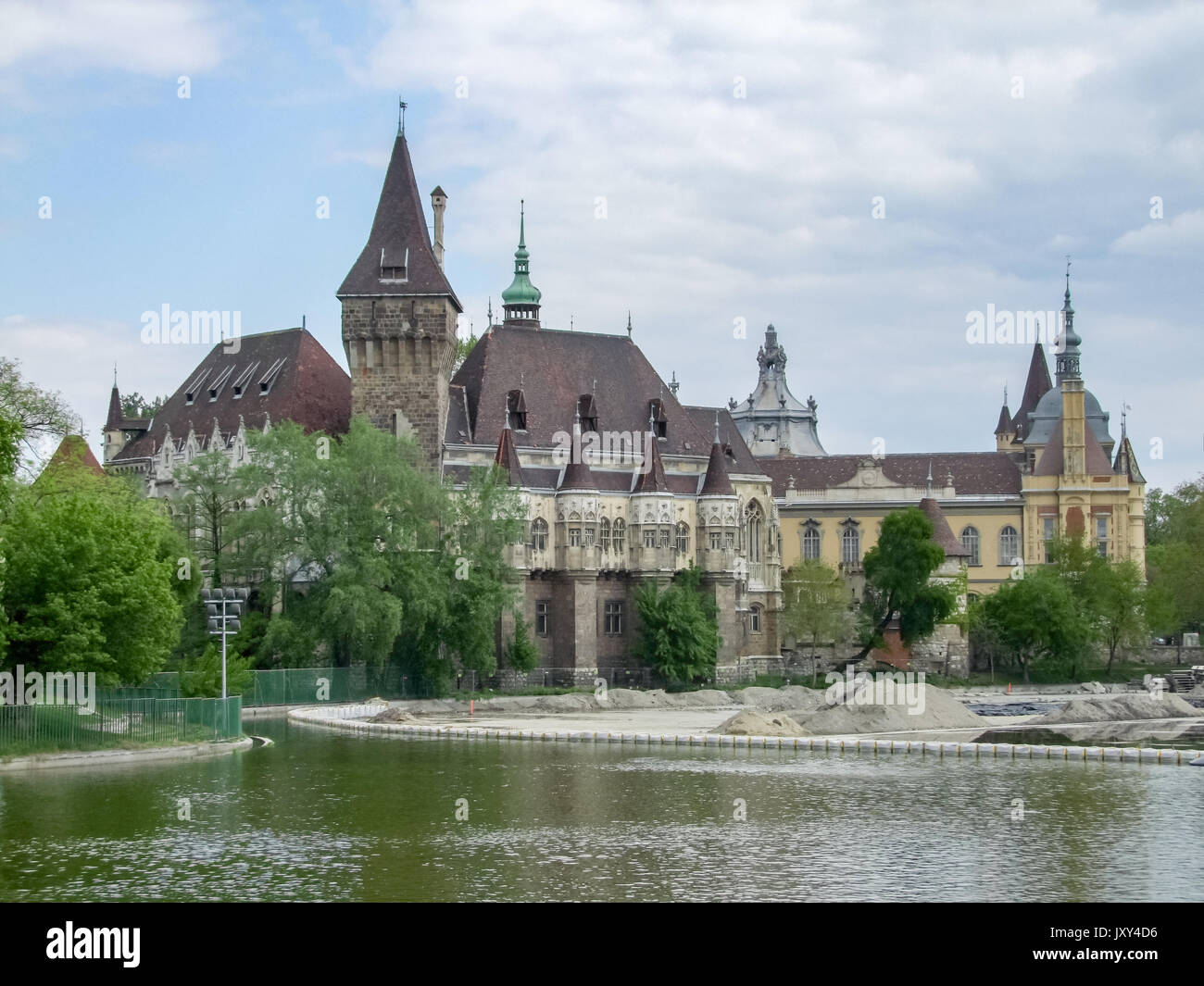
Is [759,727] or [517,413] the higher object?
[517,413]

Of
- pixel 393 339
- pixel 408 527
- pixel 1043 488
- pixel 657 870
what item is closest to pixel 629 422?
pixel 393 339

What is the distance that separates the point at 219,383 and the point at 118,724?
45355 mm

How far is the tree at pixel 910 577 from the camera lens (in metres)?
94.6

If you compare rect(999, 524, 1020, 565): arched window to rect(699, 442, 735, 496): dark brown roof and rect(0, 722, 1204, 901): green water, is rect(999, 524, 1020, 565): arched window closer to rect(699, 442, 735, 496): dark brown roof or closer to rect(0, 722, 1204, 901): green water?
rect(699, 442, 735, 496): dark brown roof

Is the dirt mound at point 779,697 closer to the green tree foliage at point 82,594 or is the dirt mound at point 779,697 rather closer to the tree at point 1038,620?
the tree at point 1038,620

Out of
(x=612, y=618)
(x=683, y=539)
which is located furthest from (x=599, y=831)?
(x=683, y=539)

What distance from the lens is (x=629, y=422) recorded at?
299ft

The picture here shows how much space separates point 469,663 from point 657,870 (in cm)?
4543

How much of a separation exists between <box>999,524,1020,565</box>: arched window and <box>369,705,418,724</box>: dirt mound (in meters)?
62.3

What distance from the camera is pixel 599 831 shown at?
3406 cm

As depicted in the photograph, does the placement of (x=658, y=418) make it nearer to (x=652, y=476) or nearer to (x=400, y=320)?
(x=652, y=476)

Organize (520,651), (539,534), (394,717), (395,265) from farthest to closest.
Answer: (539,534) → (395,265) → (520,651) → (394,717)

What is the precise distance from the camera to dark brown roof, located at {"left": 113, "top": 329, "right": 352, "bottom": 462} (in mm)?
86062
